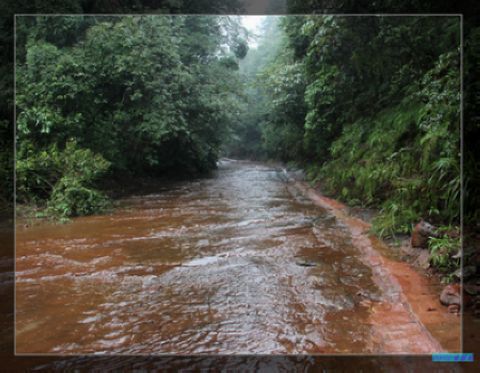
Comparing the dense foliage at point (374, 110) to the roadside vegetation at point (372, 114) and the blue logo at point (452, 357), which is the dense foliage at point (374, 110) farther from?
the blue logo at point (452, 357)

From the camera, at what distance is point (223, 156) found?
130 centimetres

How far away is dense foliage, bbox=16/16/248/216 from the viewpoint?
1294mm

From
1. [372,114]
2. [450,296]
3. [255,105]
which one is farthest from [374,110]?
[450,296]

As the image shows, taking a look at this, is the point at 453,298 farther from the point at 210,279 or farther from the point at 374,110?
the point at 210,279

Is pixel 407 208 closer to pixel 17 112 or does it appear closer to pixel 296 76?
pixel 296 76

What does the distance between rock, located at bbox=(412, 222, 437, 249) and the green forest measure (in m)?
0.04

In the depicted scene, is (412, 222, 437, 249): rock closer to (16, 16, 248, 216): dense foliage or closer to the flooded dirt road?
the flooded dirt road

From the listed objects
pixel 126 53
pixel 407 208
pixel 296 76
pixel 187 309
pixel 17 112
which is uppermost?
pixel 126 53

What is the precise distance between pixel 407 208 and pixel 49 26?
5.71 ft

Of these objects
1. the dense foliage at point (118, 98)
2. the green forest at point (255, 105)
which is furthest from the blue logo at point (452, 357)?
the dense foliage at point (118, 98)

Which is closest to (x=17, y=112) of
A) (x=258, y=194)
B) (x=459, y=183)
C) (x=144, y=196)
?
(x=144, y=196)

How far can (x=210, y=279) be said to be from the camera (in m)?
1.23

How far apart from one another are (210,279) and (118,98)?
87 centimetres

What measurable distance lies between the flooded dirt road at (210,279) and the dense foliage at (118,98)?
0.53 feet
